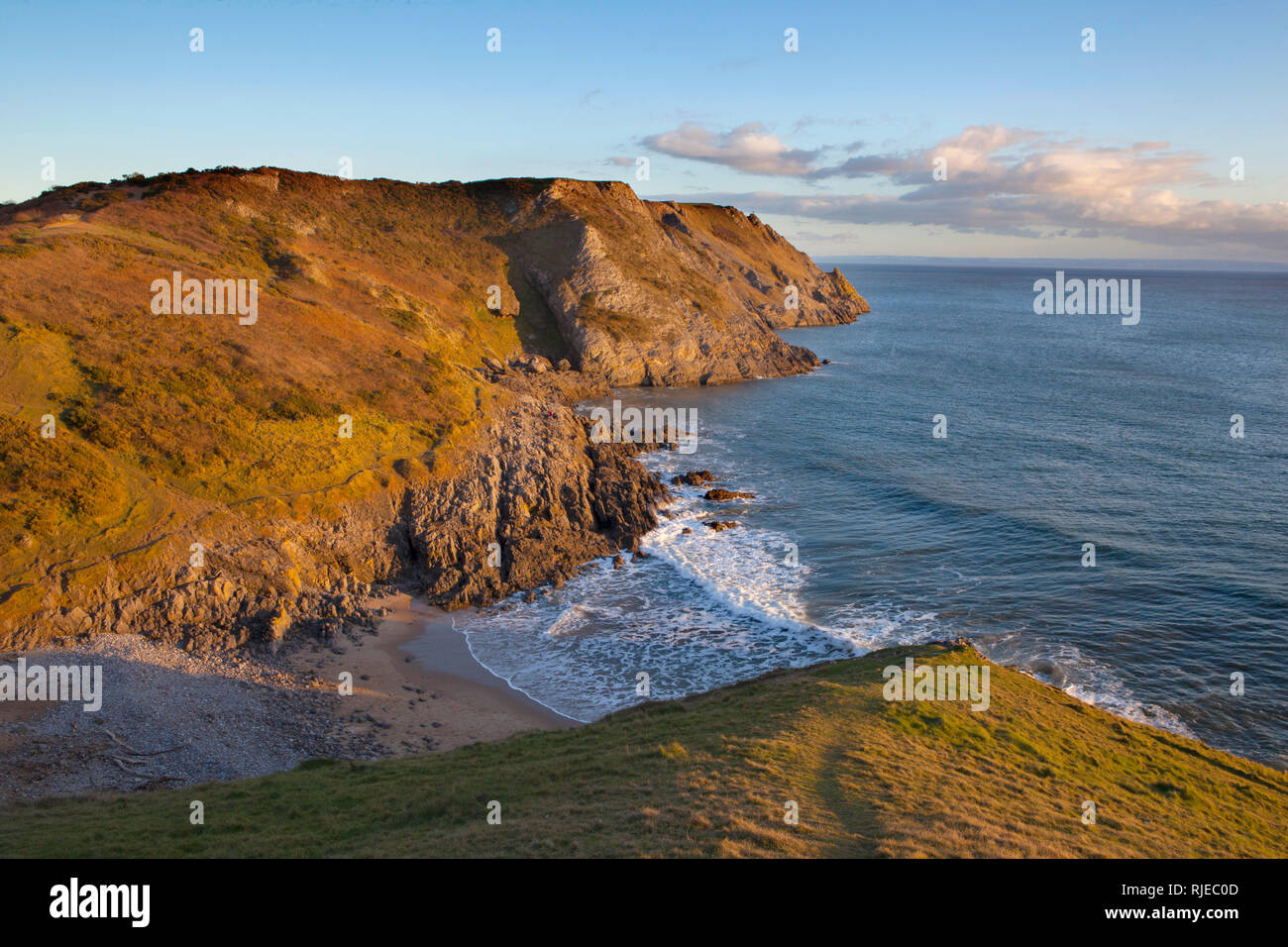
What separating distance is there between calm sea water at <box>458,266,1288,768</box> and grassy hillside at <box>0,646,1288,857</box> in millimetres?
5596

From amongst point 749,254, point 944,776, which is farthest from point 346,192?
point 944,776

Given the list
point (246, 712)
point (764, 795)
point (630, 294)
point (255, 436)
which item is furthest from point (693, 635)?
point (630, 294)

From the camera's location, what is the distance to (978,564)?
37.9 m

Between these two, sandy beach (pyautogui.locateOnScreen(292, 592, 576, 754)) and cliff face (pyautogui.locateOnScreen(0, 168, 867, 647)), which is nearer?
sandy beach (pyautogui.locateOnScreen(292, 592, 576, 754))

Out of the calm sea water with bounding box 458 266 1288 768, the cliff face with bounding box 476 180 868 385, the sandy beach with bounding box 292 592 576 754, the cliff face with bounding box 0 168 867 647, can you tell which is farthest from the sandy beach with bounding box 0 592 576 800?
the cliff face with bounding box 476 180 868 385

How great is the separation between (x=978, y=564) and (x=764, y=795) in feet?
87.1

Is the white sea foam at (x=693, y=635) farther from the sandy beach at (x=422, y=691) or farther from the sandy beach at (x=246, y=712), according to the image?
the sandy beach at (x=246, y=712)

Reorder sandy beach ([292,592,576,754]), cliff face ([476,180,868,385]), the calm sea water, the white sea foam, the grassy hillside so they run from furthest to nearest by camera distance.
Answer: cliff face ([476,180,868,385]), the calm sea water, the white sea foam, sandy beach ([292,592,576,754]), the grassy hillside

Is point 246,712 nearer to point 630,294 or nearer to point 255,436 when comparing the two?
point 255,436

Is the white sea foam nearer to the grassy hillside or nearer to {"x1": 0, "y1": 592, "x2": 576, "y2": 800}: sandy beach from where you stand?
{"x1": 0, "y1": 592, "x2": 576, "y2": 800}: sandy beach

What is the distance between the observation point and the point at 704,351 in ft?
301

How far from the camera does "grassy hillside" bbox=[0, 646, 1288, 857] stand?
1447 cm

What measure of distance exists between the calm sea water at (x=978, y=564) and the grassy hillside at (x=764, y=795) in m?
5.60

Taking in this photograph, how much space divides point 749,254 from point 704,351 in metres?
66.6
